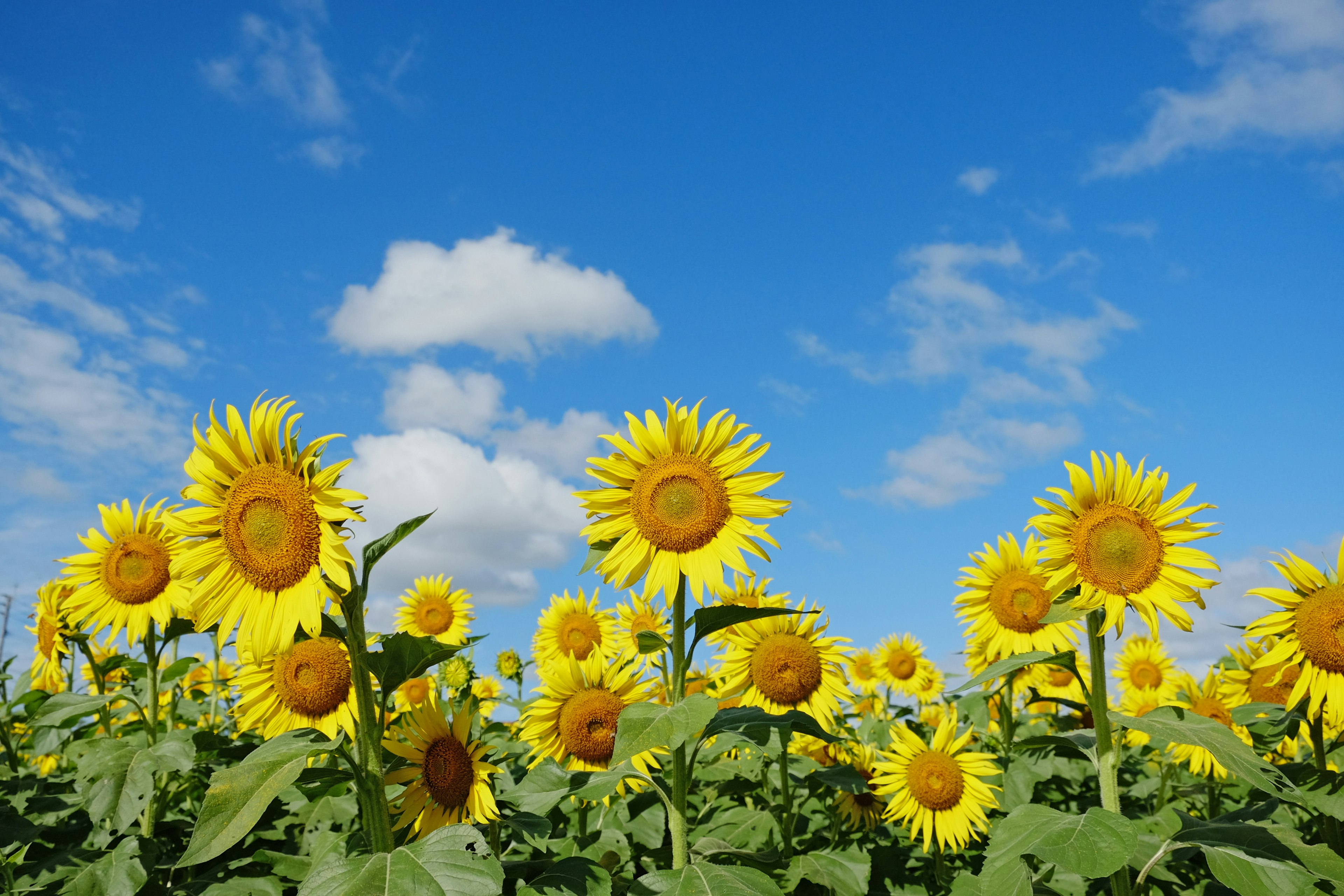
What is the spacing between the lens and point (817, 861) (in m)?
4.91

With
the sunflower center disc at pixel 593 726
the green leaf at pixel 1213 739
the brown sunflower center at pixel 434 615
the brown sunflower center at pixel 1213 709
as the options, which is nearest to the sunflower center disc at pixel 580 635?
the brown sunflower center at pixel 434 615

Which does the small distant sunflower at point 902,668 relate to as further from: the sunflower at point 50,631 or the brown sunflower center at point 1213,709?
the sunflower at point 50,631

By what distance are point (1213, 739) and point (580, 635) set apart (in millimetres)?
5356

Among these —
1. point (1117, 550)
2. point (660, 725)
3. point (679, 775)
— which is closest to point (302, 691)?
point (679, 775)

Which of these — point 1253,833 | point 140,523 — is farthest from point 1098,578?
point 140,523

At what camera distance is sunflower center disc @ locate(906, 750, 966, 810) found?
6.03 m

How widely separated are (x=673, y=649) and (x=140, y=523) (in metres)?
4.05

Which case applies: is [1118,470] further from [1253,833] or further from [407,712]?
[407,712]

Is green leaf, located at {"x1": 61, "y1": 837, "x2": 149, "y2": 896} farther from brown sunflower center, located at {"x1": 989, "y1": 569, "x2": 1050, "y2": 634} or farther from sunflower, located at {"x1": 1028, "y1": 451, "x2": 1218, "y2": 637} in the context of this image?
brown sunflower center, located at {"x1": 989, "y1": 569, "x2": 1050, "y2": 634}

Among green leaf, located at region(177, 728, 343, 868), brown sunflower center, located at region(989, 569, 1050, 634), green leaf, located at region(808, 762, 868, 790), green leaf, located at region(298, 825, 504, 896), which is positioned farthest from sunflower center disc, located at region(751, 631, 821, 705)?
green leaf, located at region(177, 728, 343, 868)

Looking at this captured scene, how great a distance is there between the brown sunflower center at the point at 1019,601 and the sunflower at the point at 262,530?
5238mm

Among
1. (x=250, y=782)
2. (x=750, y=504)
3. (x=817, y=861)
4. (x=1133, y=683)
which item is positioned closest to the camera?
(x=250, y=782)

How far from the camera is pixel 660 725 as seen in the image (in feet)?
11.0

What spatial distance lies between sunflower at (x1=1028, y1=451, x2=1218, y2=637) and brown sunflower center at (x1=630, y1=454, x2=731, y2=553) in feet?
5.48
